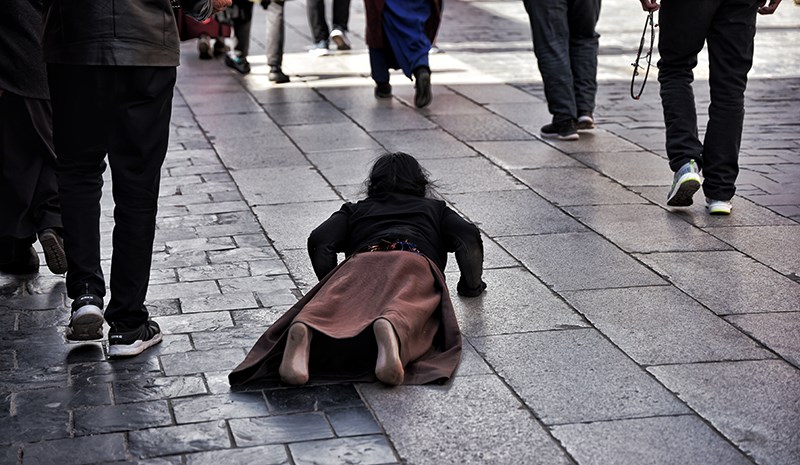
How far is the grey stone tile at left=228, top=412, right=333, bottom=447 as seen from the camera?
11.5 feet

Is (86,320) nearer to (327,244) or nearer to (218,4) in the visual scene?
(327,244)

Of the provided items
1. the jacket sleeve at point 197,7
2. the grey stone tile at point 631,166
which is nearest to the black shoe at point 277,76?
the grey stone tile at point 631,166

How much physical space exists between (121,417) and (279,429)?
495 mm

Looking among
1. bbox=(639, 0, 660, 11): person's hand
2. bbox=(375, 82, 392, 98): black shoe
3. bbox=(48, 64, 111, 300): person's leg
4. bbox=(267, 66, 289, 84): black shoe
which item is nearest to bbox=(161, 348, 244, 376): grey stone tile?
bbox=(48, 64, 111, 300): person's leg

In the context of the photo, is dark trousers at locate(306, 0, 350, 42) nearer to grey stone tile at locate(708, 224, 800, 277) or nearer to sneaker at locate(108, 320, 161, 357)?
Result: grey stone tile at locate(708, 224, 800, 277)

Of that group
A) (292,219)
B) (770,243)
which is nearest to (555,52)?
(292,219)

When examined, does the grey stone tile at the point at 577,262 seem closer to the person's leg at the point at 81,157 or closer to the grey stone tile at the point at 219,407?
the grey stone tile at the point at 219,407

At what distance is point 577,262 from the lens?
534 centimetres

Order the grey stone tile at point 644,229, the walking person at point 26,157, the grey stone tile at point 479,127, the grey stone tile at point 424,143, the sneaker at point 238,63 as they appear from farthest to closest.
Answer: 1. the sneaker at point 238,63
2. the grey stone tile at point 479,127
3. the grey stone tile at point 424,143
4. the grey stone tile at point 644,229
5. the walking person at point 26,157

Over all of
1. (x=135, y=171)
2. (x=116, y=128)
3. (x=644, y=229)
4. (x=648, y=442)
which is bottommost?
(x=644, y=229)

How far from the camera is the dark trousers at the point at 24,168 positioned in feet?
17.1

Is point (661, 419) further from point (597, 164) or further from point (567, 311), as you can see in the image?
point (597, 164)

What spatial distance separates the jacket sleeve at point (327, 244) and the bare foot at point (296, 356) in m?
0.70

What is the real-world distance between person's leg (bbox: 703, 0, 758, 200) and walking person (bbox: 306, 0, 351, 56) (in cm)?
657
